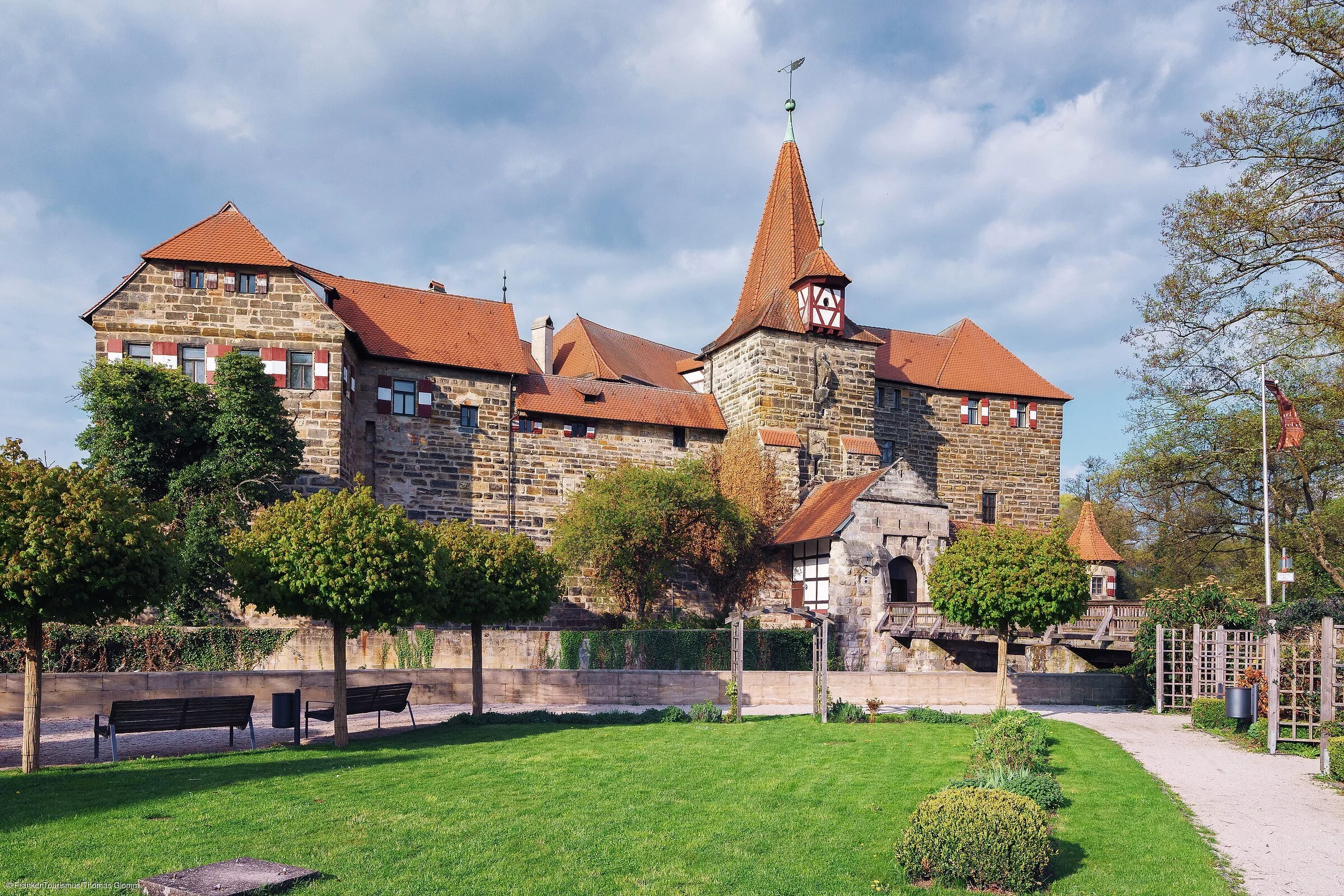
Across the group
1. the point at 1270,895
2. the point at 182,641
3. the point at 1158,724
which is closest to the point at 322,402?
the point at 182,641

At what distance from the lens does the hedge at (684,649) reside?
24.3 meters

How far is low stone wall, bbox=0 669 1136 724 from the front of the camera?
1717cm

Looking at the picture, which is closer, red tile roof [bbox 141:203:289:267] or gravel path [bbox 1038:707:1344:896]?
gravel path [bbox 1038:707:1344:896]

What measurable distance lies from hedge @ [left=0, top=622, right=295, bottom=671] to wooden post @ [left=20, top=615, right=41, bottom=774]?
7165mm

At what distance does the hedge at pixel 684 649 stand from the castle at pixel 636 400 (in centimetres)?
378

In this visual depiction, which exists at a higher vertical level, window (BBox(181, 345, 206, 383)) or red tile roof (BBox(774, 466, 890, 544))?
window (BBox(181, 345, 206, 383))

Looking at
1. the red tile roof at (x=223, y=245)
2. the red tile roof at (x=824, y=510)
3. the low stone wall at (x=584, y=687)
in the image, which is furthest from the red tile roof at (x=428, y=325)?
the low stone wall at (x=584, y=687)

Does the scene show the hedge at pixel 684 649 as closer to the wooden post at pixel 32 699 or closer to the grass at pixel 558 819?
the grass at pixel 558 819

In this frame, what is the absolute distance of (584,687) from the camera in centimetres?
2134

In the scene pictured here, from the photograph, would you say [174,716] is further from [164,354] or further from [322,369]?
[164,354]

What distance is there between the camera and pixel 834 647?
28297mm

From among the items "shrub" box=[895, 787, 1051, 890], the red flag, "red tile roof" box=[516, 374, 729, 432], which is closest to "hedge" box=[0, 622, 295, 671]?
"red tile roof" box=[516, 374, 729, 432]

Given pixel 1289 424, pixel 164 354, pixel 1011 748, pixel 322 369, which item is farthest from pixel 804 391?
pixel 1011 748

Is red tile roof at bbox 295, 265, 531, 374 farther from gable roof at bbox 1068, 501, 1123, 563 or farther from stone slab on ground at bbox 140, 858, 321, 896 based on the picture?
stone slab on ground at bbox 140, 858, 321, 896
